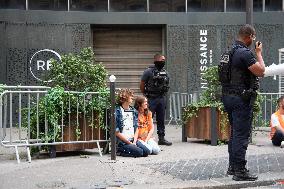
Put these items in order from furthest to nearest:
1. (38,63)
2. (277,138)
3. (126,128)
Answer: (38,63)
(277,138)
(126,128)

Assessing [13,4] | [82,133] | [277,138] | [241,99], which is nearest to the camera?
[241,99]

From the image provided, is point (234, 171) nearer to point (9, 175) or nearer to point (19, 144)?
point (9, 175)

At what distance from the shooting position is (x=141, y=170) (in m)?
7.87

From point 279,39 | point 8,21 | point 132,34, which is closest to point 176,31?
point 132,34

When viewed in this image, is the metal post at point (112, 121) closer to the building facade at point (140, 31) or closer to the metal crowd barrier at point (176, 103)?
the metal crowd barrier at point (176, 103)

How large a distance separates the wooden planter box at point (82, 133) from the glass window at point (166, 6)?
8409 mm

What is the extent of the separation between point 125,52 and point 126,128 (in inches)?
313

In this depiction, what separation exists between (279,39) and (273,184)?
1109 centimetres

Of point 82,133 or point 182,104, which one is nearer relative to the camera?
point 82,133

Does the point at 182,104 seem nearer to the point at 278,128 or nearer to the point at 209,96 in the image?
the point at 209,96

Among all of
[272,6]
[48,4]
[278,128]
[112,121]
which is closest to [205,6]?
[272,6]

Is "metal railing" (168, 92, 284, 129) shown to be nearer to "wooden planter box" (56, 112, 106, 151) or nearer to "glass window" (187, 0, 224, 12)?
"glass window" (187, 0, 224, 12)

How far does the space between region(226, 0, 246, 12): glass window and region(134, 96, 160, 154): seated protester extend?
8451mm

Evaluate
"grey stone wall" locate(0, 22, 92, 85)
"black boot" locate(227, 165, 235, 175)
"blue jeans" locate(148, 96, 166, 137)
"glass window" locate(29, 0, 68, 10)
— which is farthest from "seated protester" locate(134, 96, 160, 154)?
"glass window" locate(29, 0, 68, 10)
